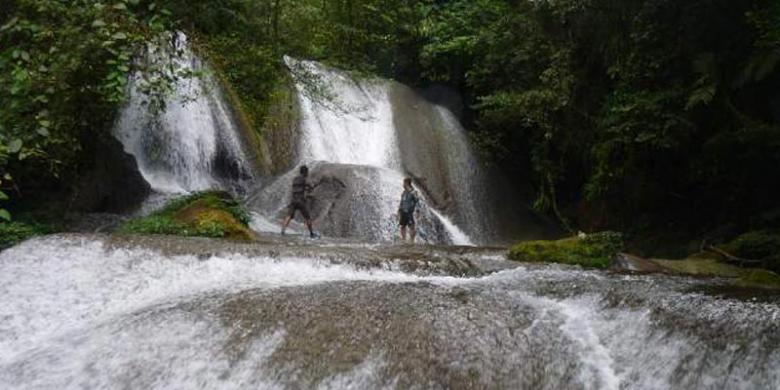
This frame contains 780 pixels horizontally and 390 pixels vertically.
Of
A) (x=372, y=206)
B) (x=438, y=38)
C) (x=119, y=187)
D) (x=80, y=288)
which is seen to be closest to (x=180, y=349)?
(x=80, y=288)

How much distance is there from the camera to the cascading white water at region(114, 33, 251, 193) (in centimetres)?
1609

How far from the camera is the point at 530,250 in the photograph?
11.0 m

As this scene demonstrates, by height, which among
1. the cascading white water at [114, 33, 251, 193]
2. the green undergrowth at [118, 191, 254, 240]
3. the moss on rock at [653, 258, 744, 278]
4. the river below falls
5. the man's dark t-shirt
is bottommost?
the river below falls

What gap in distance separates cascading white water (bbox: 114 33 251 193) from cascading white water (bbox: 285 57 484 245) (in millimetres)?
2288

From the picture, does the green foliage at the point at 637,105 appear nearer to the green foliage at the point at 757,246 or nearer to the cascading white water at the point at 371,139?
the cascading white water at the point at 371,139

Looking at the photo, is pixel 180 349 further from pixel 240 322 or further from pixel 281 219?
pixel 281 219

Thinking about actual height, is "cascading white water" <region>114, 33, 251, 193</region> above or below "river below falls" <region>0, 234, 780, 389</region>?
above

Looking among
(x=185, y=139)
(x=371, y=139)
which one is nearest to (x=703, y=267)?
(x=185, y=139)

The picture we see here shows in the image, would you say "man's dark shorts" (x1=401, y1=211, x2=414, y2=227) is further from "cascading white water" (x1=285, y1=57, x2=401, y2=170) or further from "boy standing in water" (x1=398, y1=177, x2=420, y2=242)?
"cascading white water" (x1=285, y1=57, x2=401, y2=170)

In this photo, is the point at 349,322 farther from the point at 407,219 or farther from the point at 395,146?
the point at 395,146

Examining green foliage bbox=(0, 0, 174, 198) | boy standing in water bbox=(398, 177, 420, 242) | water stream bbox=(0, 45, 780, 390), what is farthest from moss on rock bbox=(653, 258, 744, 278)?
green foliage bbox=(0, 0, 174, 198)

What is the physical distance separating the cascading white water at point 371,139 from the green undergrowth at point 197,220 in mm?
5676

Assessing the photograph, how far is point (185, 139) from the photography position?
16.7 metres

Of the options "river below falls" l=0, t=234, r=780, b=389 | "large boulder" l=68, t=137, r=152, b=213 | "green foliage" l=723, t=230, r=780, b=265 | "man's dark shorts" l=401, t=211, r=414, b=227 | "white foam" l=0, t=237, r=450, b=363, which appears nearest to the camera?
"river below falls" l=0, t=234, r=780, b=389
